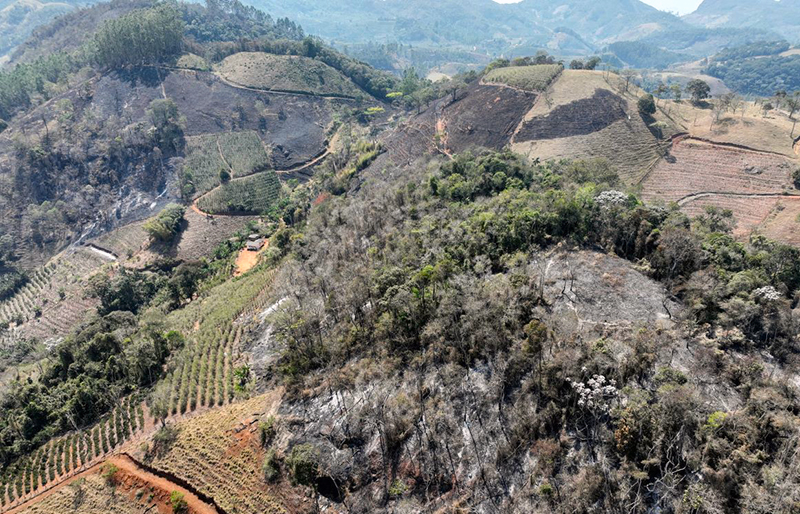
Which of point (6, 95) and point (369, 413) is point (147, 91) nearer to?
point (6, 95)

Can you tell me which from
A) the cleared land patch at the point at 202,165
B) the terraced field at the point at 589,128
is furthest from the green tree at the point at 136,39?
the terraced field at the point at 589,128

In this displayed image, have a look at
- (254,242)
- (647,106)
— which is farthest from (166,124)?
(647,106)

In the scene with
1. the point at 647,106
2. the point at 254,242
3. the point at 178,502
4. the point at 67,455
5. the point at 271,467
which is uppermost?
the point at 647,106

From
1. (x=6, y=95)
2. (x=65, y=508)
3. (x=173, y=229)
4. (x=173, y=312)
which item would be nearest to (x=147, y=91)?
(x=6, y=95)

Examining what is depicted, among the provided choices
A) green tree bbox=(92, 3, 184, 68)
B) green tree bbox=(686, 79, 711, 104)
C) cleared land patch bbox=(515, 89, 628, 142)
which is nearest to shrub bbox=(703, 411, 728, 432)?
cleared land patch bbox=(515, 89, 628, 142)

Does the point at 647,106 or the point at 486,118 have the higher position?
the point at 647,106

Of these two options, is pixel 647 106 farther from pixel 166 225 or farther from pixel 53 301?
pixel 53 301
